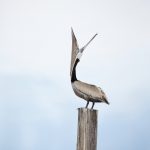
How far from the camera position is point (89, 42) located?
696 centimetres

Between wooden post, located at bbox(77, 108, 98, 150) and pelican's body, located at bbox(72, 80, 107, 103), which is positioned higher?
pelican's body, located at bbox(72, 80, 107, 103)

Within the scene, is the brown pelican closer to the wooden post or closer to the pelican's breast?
the pelican's breast

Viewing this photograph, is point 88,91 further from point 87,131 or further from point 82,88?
point 87,131

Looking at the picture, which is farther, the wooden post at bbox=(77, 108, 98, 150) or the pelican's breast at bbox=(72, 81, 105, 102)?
the pelican's breast at bbox=(72, 81, 105, 102)

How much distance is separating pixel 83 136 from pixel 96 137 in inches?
8.2

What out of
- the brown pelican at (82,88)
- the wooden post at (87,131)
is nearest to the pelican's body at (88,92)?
the brown pelican at (82,88)

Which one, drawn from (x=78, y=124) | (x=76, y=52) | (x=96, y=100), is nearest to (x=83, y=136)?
(x=78, y=124)

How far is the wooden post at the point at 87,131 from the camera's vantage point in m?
6.16

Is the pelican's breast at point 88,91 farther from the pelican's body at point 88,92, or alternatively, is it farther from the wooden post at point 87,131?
the wooden post at point 87,131

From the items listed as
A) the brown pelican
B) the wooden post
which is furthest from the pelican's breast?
the wooden post

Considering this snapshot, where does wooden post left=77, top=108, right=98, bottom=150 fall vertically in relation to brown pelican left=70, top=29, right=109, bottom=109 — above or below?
below

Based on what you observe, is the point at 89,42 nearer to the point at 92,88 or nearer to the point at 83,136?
the point at 92,88

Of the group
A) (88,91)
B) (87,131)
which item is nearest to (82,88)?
(88,91)

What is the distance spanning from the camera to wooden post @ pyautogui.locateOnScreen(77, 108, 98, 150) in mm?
6164
